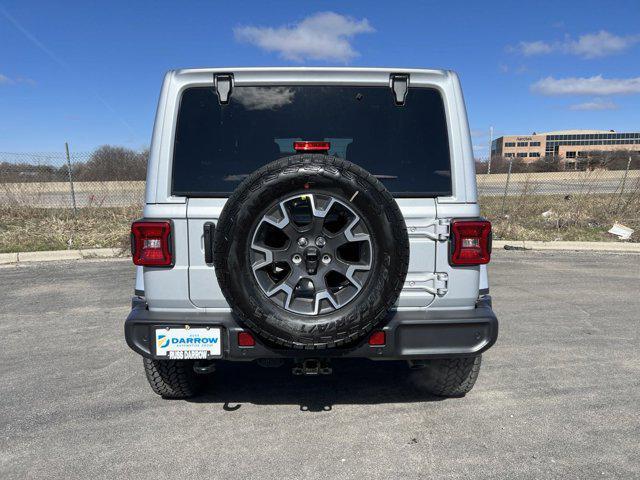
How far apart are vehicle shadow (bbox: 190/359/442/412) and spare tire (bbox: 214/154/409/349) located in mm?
988

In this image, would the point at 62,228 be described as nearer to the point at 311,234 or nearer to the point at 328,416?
the point at 328,416

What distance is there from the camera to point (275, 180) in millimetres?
2338

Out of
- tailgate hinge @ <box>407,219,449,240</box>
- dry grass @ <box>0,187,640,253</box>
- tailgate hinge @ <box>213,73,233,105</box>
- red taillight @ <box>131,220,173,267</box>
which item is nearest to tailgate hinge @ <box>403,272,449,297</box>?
tailgate hinge @ <box>407,219,449,240</box>

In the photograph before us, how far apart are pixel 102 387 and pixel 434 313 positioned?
251cm

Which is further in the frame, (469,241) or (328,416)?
(328,416)

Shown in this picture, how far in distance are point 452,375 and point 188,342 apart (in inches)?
68.3

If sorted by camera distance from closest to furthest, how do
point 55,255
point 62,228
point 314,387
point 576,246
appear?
1. point 314,387
2. point 55,255
3. point 576,246
4. point 62,228

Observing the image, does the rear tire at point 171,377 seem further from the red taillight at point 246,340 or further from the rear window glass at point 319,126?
the rear window glass at point 319,126

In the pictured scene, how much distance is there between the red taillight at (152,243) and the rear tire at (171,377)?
776 millimetres

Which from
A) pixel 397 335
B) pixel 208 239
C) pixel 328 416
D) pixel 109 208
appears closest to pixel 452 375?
pixel 397 335

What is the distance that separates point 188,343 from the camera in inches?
105

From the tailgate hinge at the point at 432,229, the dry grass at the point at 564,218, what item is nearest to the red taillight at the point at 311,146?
the tailgate hinge at the point at 432,229

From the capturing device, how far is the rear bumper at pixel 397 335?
8.59 feet

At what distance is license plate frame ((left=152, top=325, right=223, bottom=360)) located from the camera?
104 inches
